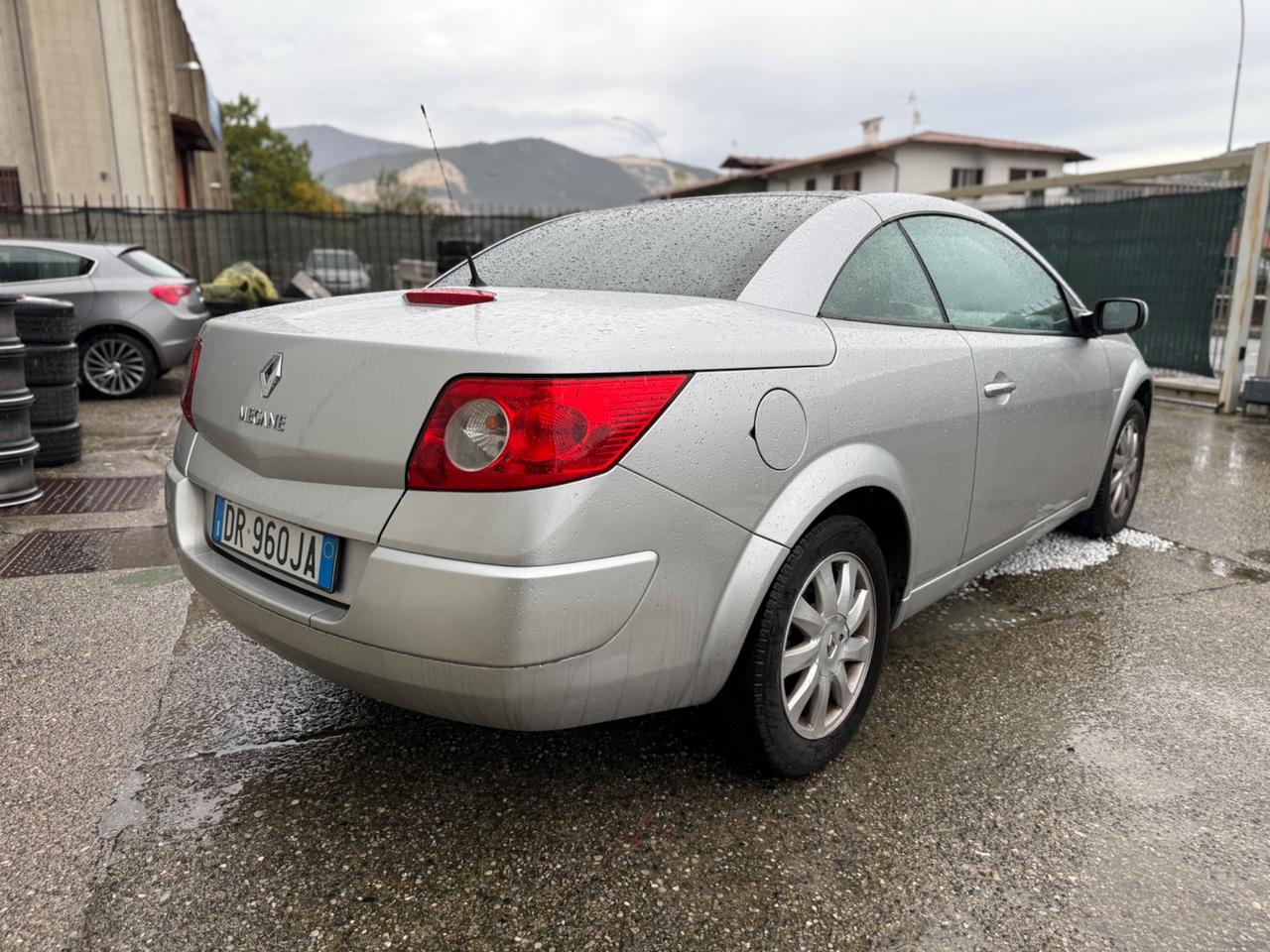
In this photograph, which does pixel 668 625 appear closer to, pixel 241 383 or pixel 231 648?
pixel 241 383

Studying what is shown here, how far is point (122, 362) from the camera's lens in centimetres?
892

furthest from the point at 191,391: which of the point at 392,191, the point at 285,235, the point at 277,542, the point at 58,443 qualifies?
the point at 392,191

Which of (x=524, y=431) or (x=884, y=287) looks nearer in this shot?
(x=524, y=431)

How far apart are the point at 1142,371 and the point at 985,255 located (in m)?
1.53

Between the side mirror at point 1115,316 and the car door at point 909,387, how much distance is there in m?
1.13

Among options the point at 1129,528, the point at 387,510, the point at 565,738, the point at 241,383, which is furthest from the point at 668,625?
the point at 1129,528

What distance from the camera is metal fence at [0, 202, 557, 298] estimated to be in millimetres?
16547

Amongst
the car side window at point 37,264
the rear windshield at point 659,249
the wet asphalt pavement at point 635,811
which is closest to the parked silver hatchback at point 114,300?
the car side window at point 37,264

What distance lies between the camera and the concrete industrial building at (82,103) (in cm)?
1603

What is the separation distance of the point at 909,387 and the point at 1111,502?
2.39 metres

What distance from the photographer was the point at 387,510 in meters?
1.85

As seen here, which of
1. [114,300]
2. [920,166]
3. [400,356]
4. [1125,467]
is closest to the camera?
[400,356]

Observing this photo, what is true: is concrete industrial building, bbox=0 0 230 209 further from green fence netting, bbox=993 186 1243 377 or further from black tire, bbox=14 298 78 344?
green fence netting, bbox=993 186 1243 377

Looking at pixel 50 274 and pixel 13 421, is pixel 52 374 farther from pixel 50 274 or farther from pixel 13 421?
pixel 50 274
